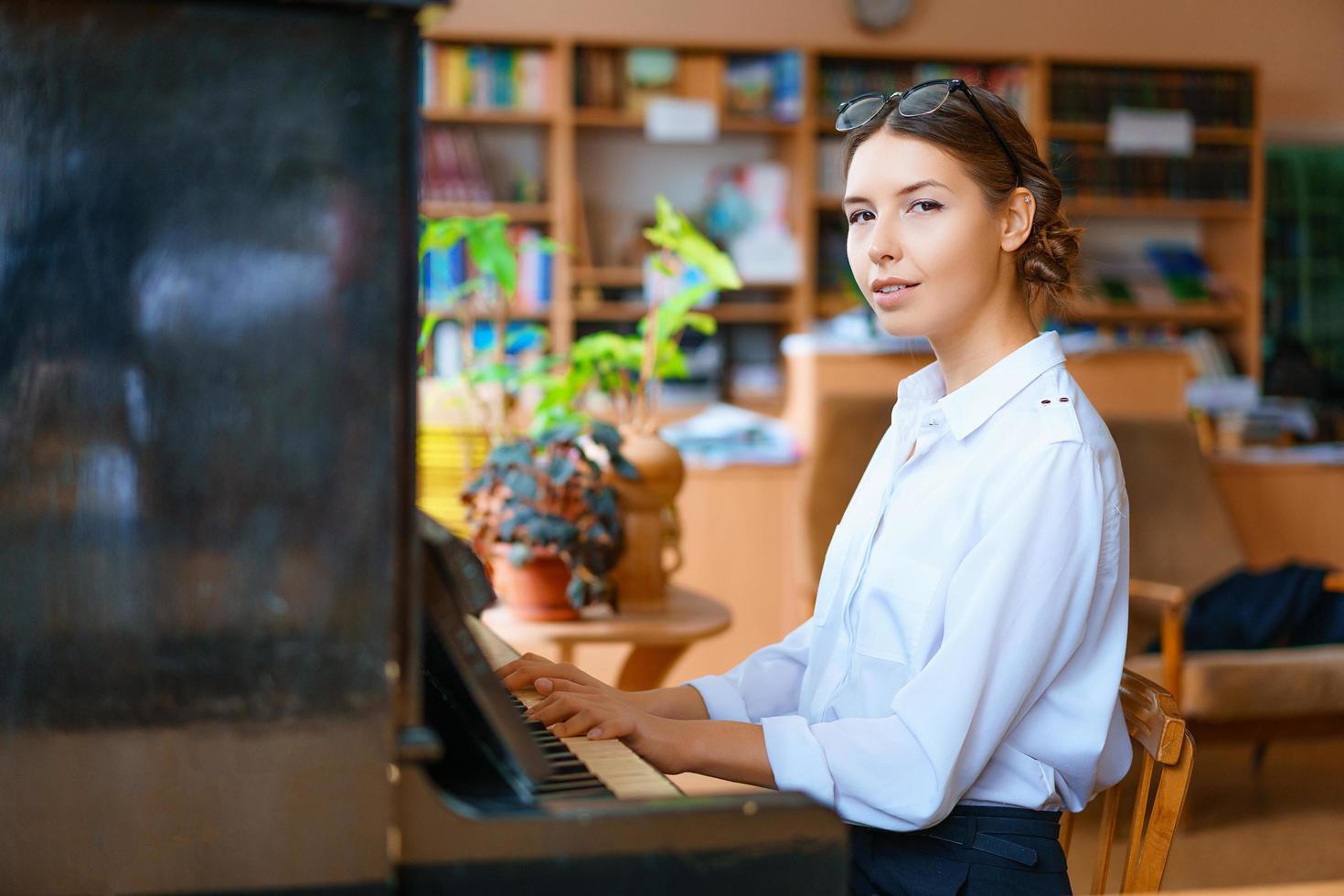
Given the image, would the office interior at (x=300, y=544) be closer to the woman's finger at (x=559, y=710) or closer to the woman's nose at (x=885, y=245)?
the woman's finger at (x=559, y=710)

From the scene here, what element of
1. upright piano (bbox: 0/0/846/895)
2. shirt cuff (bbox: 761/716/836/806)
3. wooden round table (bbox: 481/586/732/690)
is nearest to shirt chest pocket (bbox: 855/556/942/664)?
shirt cuff (bbox: 761/716/836/806)

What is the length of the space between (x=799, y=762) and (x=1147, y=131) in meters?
5.10

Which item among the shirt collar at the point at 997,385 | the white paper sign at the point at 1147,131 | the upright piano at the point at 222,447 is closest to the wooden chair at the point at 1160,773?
the shirt collar at the point at 997,385

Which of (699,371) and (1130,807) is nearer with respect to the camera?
(1130,807)

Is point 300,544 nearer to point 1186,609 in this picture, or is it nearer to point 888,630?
point 888,630

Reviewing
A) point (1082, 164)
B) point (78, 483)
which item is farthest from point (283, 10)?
point (1082, 164)

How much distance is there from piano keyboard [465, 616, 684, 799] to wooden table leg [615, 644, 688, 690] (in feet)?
3.98

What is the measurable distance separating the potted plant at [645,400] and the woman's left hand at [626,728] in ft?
3.95

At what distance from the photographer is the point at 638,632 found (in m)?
2.12

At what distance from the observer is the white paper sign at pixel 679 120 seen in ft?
16.7

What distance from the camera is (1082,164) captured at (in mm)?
5566

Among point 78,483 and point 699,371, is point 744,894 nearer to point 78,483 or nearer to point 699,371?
point 78,483

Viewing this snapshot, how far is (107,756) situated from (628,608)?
1.63 meters

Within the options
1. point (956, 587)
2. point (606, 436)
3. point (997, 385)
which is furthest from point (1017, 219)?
point (606, 436)
